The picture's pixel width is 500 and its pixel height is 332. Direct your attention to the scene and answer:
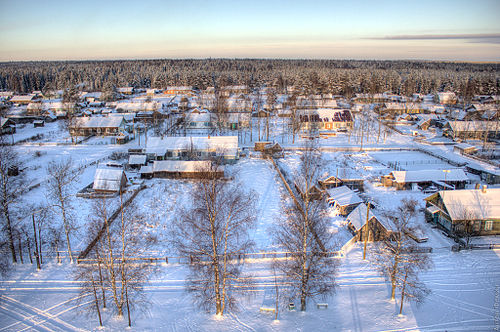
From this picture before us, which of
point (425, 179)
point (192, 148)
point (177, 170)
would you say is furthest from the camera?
point (192, 148)

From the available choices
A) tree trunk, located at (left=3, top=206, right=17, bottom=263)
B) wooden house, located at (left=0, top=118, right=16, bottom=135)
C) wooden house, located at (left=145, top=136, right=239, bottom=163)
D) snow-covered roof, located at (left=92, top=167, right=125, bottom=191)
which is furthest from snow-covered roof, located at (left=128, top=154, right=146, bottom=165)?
wooden house, located at (left=0, top=118, right=16, bottom=135)

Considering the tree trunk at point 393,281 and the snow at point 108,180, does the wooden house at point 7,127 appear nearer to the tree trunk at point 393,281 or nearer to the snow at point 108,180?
the snow at point 108,180

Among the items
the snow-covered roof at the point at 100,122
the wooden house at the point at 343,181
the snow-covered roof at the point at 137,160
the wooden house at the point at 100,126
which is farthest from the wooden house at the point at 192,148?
the snow-covered roof at the point at 100,122

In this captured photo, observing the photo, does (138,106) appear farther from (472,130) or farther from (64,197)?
(472,130)

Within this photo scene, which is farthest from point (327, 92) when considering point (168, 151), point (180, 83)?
point (168, 151)

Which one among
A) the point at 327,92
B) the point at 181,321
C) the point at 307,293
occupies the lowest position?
the point at 181,321

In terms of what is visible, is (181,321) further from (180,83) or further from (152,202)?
(180,83)

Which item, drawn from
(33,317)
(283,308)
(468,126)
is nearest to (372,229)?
(283,308)

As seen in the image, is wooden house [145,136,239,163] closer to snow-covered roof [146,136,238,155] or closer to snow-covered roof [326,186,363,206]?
snow-covered roof [146,136,238,155]
